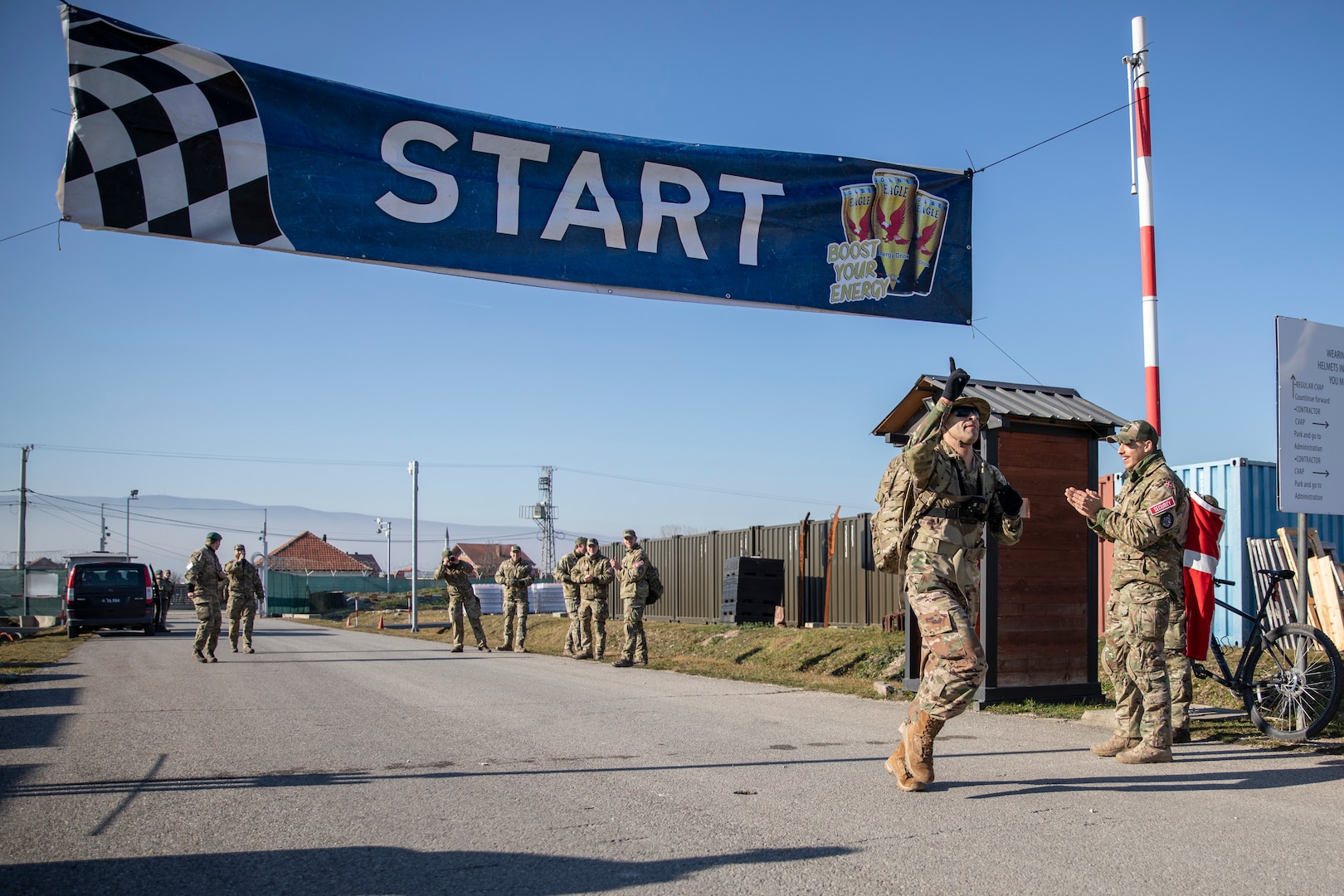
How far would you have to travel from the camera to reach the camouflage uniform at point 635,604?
48.4ft

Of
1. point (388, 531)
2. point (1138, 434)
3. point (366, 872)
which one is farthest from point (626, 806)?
point (388, 531)

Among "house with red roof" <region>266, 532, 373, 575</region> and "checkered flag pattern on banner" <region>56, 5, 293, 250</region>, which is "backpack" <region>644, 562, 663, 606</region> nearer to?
"checkered flag pattern on banner" <region>56, 5, 293, 250</region>

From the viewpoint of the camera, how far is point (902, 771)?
17.1 feet

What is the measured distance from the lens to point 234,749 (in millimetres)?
6684

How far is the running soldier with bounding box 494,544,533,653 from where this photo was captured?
18.6m

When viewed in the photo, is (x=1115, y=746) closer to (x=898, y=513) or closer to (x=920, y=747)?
(x=920, y=747)

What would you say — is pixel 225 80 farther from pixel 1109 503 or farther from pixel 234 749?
pixel 1109 503

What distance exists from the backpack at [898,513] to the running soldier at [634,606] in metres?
9.22

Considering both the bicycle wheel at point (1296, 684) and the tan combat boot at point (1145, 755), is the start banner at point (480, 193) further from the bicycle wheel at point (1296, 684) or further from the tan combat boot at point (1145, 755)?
the tan combat boot at point (1145, 755)

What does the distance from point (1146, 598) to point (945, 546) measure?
5.62 ft

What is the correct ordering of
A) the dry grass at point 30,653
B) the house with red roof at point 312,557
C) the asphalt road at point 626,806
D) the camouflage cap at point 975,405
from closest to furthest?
the asphalt road at point 626,806
the camouflage cap at point 975,405
the dry grass at point 30,653
the house with red roof at point 312,557

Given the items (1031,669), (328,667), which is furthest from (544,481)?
(1031,669)

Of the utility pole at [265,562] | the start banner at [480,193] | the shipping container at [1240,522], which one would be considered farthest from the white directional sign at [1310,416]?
the utility pole at [265,562]

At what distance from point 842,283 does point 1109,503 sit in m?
10.1
